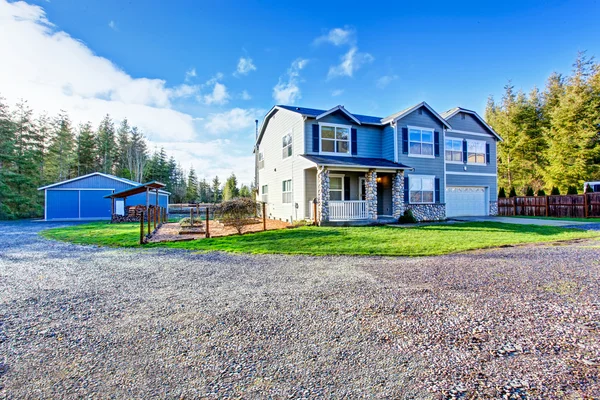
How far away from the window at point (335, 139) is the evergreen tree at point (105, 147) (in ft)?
116

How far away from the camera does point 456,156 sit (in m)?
18.4

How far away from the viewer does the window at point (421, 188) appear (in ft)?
53.4

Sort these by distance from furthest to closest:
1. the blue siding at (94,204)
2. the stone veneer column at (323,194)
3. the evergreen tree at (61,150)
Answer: the evergreen tree at (61,150) → the blue siding at (94,204) → the stone veneer column at (323,194)

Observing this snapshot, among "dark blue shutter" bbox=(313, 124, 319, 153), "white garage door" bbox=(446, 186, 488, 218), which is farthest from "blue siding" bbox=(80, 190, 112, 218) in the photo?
"white garage door" bbox=(446, 186, 488, 218)

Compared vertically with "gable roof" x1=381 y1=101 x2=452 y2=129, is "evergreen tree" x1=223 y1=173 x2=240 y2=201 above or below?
below

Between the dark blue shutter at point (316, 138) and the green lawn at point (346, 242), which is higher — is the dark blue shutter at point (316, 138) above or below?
above

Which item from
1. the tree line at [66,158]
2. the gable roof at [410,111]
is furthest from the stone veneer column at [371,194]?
the tree line at [66,158]

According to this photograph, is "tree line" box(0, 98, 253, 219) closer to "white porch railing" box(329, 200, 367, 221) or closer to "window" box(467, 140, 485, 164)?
"white porch railing" box(329, 200, 367, 221)

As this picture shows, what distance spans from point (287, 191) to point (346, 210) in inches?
175

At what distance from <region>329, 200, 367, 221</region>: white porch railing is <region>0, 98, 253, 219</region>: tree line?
2767 centimetres

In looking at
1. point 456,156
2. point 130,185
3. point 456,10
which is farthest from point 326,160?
point 130,185

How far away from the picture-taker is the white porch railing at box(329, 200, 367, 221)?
1361cm

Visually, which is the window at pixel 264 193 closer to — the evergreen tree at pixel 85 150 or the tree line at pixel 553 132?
the tree line at pixel 553 132

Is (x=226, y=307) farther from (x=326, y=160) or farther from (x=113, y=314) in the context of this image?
(x=326, y=160)
